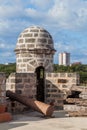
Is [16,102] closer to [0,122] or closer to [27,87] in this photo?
[27,87]

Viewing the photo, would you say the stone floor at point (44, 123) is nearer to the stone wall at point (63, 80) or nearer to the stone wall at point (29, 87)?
the stone wall at point (29, 87)

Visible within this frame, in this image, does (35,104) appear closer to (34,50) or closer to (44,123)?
(44,123)

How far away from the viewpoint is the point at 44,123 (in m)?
11.0

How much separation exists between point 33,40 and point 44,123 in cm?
625

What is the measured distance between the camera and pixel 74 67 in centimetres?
4906

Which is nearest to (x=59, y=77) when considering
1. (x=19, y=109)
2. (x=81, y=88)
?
(x=81, y=88)

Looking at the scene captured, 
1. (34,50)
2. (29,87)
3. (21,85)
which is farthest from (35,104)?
(34,50)

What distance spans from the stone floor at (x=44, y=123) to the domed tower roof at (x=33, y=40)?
179 inches

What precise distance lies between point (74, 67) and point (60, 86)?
33.2m

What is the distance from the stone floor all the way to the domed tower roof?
14.9ft

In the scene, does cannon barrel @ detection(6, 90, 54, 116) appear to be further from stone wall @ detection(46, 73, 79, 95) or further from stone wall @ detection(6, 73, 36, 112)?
stone wall @ detection(46, 73, 79, 95)

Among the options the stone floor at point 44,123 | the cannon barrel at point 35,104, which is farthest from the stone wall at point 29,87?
the stone floor at point 44,123

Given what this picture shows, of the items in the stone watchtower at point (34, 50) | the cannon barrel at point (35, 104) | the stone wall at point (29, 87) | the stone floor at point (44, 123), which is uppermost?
the stone watchtower at point (34, 50)

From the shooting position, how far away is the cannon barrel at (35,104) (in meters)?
12.4
